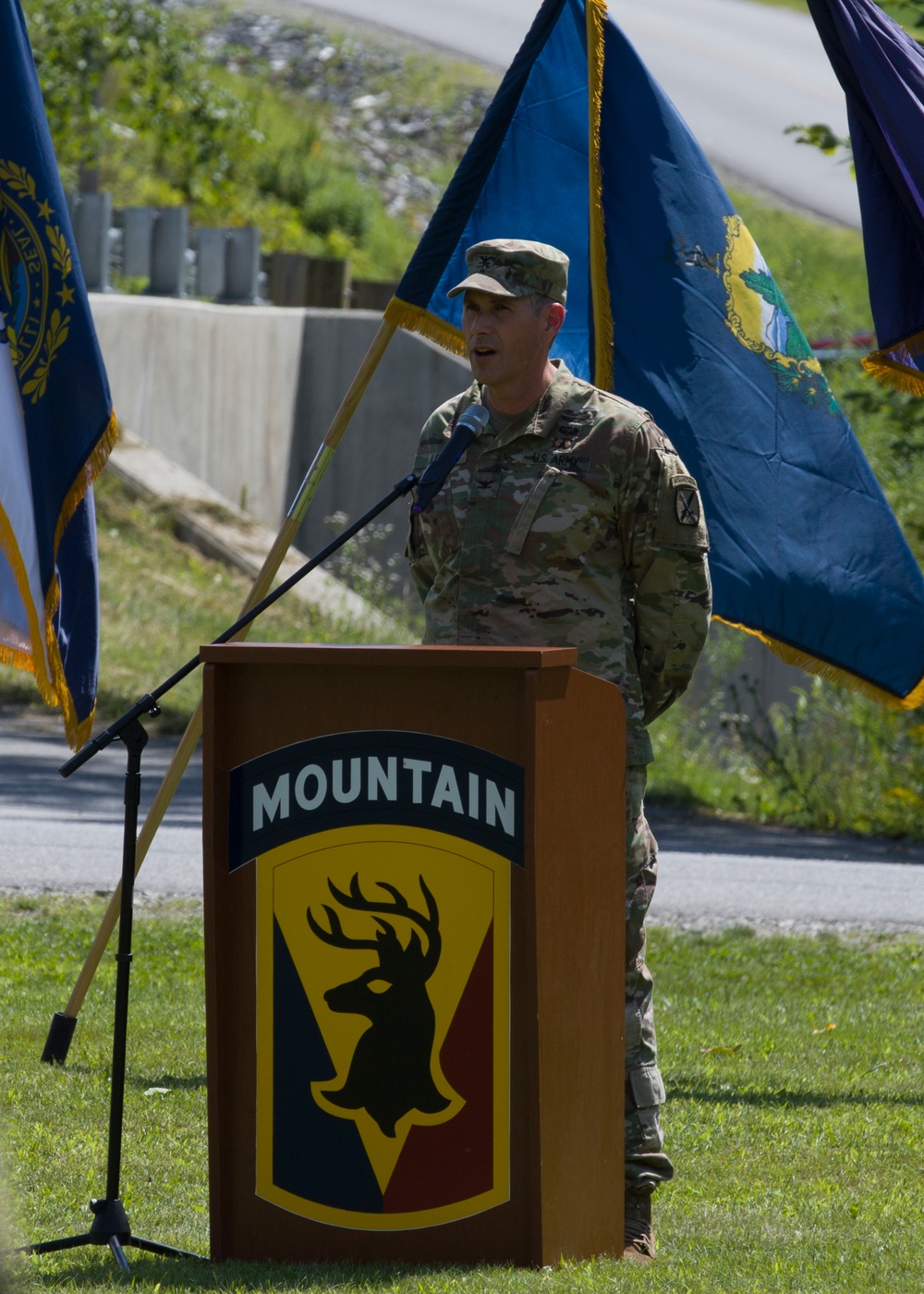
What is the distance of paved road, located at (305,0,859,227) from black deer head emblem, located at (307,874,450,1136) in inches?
1010

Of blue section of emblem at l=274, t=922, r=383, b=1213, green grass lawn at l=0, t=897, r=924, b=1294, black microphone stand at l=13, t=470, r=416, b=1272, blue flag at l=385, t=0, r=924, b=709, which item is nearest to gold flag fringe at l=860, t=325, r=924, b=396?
blue flag at l=385, t=0, r=924, b=709

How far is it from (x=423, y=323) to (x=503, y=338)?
1812mm

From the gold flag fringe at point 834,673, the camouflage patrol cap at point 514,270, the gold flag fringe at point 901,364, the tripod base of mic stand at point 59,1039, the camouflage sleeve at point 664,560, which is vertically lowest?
the tripod base of mic stand at point 59,1039

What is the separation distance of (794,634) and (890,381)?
84 centimetres

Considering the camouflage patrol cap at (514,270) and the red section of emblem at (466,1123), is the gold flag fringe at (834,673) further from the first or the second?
the red section of emblem at (466,1123)

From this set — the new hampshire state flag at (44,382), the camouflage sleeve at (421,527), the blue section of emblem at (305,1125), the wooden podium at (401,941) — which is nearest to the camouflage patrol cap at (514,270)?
the camouflage sleeve at (421,527)

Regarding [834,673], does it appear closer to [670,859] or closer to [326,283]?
[670,859]

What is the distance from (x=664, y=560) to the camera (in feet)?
12.6

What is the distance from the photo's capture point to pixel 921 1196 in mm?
4223

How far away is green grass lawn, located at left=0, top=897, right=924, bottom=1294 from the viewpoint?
11.3ft

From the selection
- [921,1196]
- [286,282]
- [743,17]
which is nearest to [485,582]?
[921,1196]

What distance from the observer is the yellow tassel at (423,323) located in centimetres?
553

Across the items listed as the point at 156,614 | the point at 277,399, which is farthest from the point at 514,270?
the point at 277,399

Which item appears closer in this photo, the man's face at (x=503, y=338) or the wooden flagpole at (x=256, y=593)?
the man's face at (x=503, y=338)
